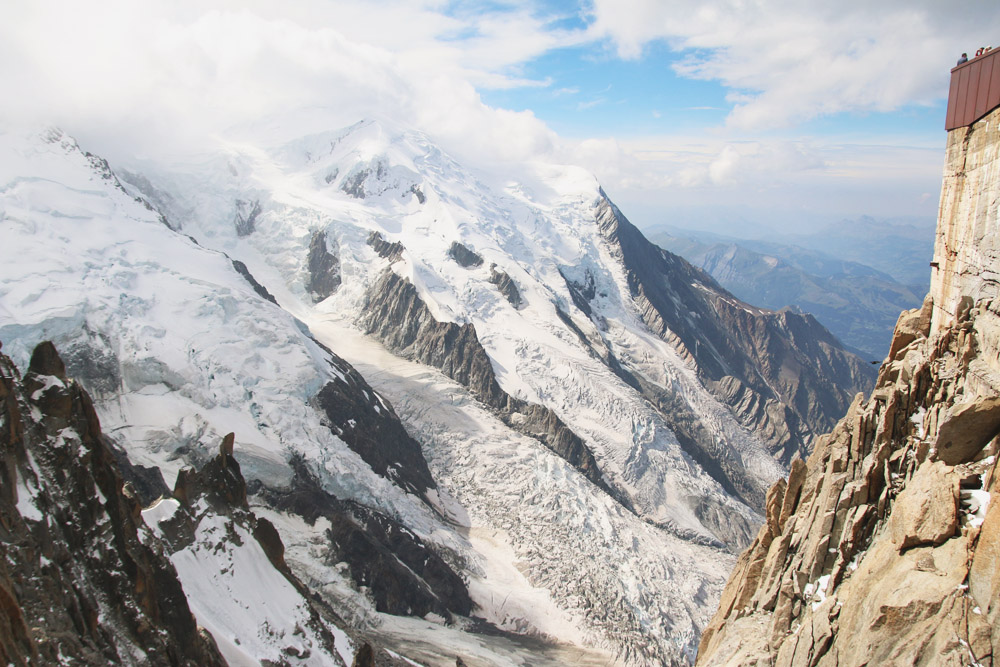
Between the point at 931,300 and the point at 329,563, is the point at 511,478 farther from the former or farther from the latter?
the point at 931,300

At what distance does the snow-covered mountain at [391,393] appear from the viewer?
53875 mm

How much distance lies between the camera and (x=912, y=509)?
13.9 meters

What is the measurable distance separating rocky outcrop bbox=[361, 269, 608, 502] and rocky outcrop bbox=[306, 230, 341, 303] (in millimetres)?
9301

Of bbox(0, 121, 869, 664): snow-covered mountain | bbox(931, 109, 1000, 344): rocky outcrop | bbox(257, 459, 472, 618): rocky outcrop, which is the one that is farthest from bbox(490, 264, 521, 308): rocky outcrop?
bbox(931, 109, 1000, 344): rocky outcrop

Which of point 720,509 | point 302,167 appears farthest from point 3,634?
point 302,167

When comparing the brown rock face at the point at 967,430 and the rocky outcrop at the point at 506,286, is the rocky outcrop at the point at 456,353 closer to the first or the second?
the rocky outcrop at the point at 506,286

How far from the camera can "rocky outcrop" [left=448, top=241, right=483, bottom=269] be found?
12362 centimetres

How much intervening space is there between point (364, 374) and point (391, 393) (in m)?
6.85

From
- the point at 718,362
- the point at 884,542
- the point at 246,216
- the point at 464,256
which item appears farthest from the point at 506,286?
the point at 884,542

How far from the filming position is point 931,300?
1962 centimetres

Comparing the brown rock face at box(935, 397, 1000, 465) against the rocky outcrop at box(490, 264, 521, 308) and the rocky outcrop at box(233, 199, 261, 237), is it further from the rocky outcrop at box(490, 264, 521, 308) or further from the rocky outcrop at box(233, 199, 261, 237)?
the rocky outcrop at box(233, 199, 261, 237)

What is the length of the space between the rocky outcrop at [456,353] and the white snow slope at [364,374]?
2823mm

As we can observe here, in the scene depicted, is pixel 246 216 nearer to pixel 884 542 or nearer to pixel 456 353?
pixel 456 353

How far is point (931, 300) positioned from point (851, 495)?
707 centimetres
